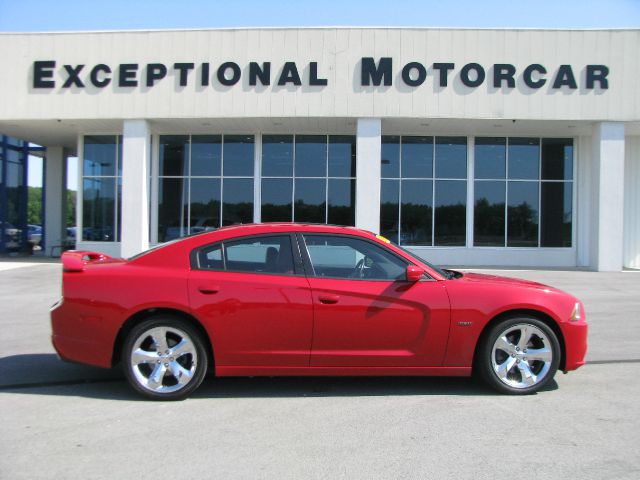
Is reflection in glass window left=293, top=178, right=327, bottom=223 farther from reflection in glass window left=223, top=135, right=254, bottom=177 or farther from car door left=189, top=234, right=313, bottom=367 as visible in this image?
car door left=189, top=234, right=313, bottom=367

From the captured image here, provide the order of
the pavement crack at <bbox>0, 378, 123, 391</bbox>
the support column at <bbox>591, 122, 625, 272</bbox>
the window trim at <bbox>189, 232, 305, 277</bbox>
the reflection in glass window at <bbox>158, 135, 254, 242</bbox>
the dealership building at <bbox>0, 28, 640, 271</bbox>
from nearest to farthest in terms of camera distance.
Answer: the window trim at <bbox>189, 232, 305, 277</bbox>, the pavement crack at <bbox>0, 378, 123, 391</bbox>, the dealership building at <bbox>0, 28, 640, 271</bbox>, the support column at <bbox>591, 122, 625, 272</bbox>, the reflection in glass window at <bbox>158, 135, 254, 242</bbox>

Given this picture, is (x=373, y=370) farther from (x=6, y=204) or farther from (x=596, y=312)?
(x=6, y=204)

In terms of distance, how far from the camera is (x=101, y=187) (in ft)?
66.0

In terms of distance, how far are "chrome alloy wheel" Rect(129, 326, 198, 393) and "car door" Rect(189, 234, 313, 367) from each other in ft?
0.77

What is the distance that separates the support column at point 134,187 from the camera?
1756cm

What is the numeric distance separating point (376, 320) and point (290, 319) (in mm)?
740

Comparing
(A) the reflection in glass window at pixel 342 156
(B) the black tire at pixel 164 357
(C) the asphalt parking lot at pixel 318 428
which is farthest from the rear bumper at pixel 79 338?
(A) the reflection in glass window at pixel 342 156

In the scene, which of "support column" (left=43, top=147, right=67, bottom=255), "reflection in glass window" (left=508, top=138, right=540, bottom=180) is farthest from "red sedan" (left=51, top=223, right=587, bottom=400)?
"support column" (left=43, top=147, right=67, bottom=255)

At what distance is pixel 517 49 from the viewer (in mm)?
16953

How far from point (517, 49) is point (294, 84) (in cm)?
693

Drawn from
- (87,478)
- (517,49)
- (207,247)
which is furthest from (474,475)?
(517,49)

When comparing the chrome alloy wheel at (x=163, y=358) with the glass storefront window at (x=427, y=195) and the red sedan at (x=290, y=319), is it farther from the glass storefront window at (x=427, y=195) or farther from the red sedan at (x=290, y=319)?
the glass storefront window at (x=427, y=195)

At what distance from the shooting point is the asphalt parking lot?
3.53 m

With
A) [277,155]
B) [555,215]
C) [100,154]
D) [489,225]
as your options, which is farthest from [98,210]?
[555,215]
